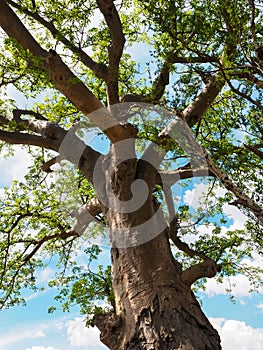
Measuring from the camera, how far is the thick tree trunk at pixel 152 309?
4.98 meters

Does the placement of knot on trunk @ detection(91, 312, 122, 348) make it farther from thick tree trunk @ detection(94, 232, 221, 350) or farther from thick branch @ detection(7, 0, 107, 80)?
thick branch @ detection(7, 0, 107, 80)

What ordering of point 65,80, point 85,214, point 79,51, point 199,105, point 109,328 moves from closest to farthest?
1. point 109,328
2. point 65,80
3. point 199,105
4. point 79,51
5. point 85,214

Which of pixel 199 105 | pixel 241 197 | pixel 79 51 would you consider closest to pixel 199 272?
pixel 241 197

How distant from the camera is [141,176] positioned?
705 centimetres

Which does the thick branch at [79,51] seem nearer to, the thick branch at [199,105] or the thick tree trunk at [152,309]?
the thick branch at [199,105]

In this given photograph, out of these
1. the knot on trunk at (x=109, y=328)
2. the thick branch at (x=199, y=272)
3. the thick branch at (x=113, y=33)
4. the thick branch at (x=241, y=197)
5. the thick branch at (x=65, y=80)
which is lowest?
the knot on trunk at (x=109, y=328)

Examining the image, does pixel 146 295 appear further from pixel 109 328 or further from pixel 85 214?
pixel 85 214

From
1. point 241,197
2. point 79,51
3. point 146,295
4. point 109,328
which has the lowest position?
point 109,328

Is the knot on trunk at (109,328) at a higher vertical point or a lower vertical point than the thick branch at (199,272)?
lower

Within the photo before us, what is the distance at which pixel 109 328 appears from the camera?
541 cm

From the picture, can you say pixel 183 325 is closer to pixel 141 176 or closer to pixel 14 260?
pixel 141 176

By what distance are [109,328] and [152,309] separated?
68 cm

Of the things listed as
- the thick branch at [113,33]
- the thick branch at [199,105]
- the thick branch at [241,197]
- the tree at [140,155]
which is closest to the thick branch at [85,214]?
the tree at [140,155]

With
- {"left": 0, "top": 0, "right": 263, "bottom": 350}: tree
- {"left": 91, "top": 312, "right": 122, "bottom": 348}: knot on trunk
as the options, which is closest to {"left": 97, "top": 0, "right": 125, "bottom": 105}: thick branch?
{"left": 0, "top": 0, "right": 263, "bottom": 350}: tree
